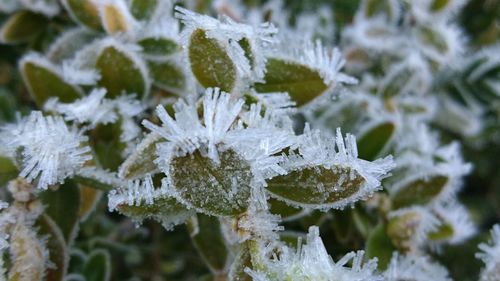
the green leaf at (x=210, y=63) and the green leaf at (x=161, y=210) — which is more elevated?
the green leaf at (x=210, y=63)

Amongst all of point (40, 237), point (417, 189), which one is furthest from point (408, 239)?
point (40, 237)

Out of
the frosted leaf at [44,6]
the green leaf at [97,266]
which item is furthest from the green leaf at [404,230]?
the frosted leaf at [44,6]

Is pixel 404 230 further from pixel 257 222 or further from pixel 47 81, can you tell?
pixel 47 81

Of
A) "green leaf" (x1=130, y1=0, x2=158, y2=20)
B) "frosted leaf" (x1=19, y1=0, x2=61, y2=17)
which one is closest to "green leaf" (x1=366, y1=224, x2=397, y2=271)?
"green leaf" (x1=130, y1=0, x2=158, y2=20)

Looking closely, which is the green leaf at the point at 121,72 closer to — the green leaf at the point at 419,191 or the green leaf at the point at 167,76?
the green leaf at the point at 167,76

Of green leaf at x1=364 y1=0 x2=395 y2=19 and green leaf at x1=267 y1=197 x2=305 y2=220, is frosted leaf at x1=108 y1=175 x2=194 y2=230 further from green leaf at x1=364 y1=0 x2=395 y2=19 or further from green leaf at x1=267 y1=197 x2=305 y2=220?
green leaf at x1=364 y1=0 x2=395 y2=19

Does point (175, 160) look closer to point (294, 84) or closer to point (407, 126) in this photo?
point (294, 84)

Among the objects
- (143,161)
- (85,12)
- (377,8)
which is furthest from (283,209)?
(377,8)
